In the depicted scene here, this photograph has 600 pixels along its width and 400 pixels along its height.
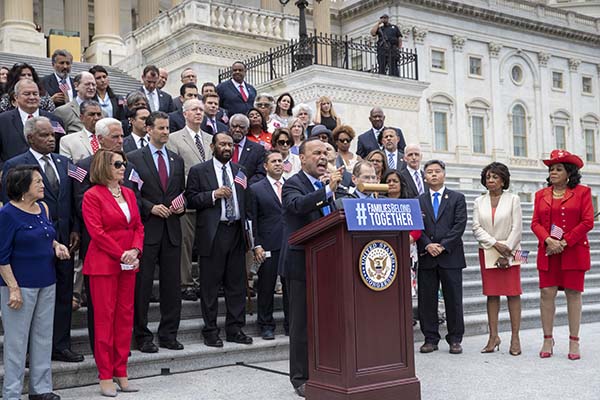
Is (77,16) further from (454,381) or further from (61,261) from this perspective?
(454,381)

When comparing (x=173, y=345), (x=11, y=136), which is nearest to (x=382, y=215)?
(x=173, y=345)

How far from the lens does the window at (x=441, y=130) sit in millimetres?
40594

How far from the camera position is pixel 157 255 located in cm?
731

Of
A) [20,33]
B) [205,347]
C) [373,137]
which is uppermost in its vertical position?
[20,33]

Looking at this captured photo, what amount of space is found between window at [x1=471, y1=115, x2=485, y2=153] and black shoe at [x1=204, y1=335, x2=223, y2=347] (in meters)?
36.8

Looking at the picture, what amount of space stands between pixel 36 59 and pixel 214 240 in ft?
47.2

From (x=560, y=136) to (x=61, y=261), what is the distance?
45.2 metres

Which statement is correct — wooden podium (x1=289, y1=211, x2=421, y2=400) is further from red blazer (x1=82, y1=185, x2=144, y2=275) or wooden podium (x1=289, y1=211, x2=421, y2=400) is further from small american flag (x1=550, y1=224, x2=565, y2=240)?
small american flag (x1=550, y1=224, x2=565, y2=240)

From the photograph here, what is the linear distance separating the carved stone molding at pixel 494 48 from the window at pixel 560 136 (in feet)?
23.2

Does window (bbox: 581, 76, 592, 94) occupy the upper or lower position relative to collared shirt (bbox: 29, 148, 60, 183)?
upper

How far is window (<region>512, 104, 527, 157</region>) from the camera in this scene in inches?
1764

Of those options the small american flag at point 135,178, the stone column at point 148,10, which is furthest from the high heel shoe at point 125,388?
the stone column at point 148,10

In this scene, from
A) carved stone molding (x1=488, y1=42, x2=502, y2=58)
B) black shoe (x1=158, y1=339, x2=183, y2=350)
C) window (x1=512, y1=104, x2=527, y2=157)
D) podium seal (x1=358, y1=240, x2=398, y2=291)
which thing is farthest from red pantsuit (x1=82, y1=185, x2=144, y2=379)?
window (x1=512, y1=104, x2=527, y2=157)

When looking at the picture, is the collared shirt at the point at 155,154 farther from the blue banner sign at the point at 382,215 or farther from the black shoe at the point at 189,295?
the blue banner sign at the point at 382,215
